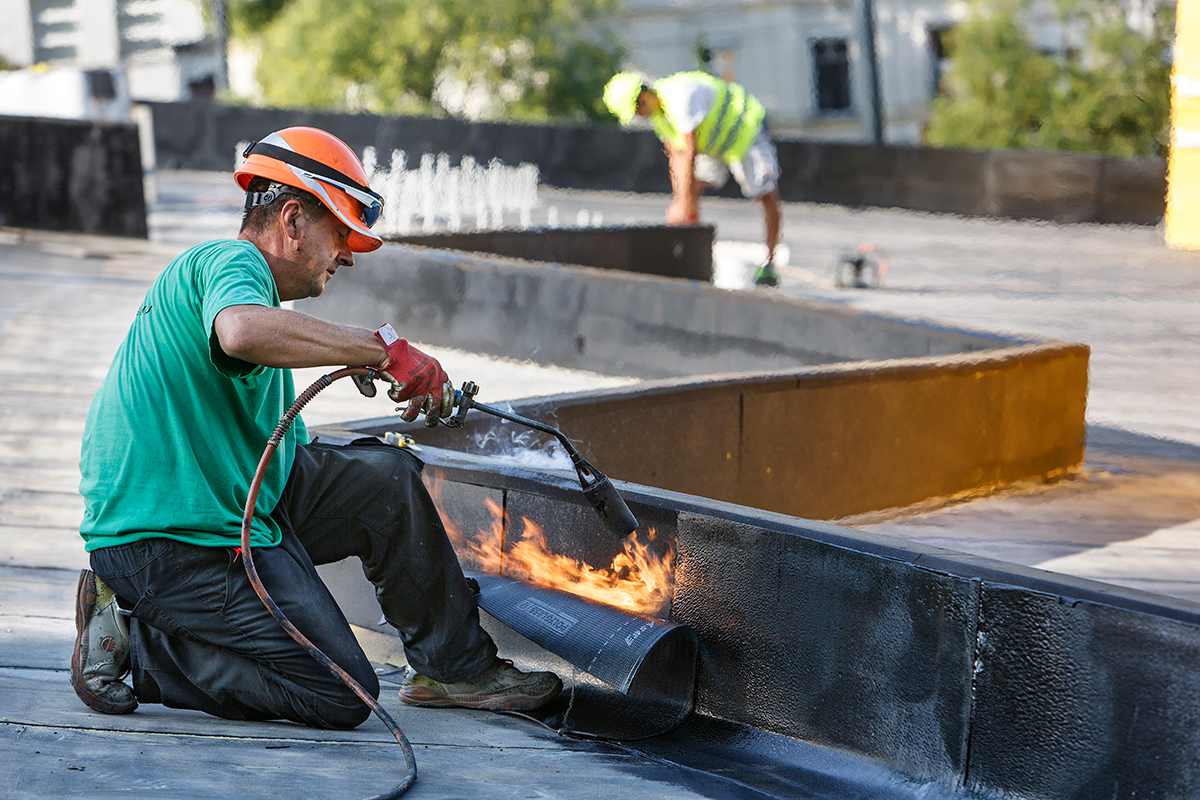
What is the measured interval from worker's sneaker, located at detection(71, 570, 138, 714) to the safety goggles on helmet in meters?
1.11

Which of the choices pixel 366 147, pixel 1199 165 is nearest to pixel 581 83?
pixel 366 147

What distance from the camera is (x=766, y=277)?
11.2m

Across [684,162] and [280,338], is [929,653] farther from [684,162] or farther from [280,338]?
[684,162]

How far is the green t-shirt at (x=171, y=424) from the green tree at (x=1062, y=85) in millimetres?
26614

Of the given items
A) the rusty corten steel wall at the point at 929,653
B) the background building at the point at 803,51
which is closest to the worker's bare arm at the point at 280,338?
the rusty corten steel wall at the point at 929,653

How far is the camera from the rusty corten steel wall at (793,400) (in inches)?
211

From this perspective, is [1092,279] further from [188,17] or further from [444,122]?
[188,17]

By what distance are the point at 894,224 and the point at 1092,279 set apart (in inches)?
194

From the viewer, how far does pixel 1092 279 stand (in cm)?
1296

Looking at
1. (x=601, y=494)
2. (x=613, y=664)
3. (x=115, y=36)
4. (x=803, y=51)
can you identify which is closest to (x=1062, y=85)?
(x=803, y=51)

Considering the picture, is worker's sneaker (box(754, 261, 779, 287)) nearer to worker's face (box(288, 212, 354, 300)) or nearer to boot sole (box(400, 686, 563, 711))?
boot sole (box(400, 686, 563, 711))

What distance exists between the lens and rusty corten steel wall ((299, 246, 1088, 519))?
5348 mm

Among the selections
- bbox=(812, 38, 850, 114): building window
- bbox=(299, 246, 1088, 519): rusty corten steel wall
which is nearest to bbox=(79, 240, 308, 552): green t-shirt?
bbox=(299, 246, 1088, 519): rusty corten steel wall

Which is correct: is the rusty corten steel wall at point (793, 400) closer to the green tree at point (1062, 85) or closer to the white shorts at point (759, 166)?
the white shorts at point (759, 166)
